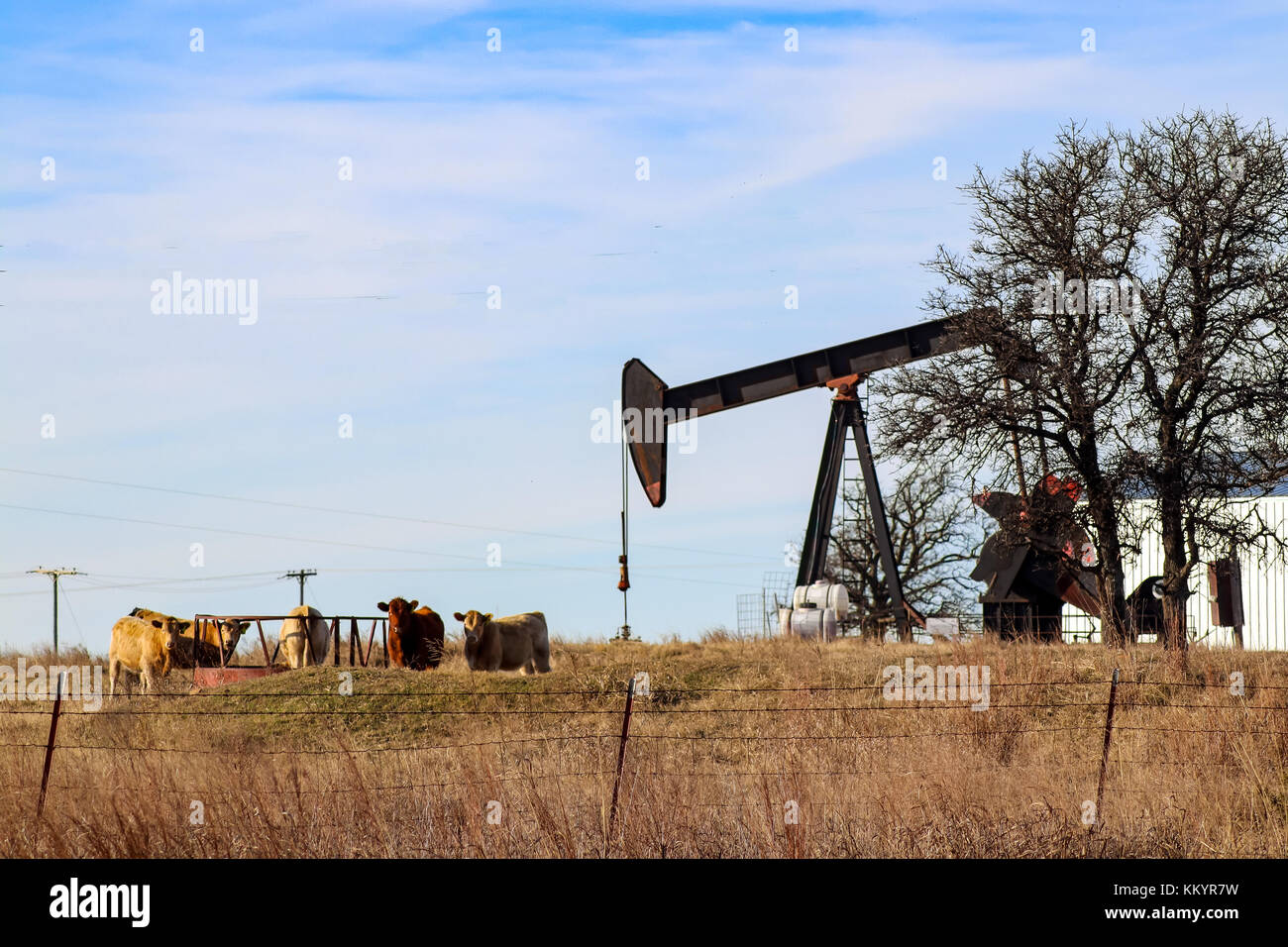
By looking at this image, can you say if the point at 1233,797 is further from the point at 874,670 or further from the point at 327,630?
the point at 327,630

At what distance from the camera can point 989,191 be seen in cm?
2267

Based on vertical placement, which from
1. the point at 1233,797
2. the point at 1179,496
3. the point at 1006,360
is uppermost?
the point at 1006,360

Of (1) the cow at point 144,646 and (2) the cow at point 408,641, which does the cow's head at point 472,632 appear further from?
(1) the cow at point 144,646

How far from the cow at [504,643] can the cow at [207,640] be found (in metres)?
3.96

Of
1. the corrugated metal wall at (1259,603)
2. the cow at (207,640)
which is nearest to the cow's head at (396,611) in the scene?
the cow at (207,640)

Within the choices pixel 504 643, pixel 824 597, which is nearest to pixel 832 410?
pixel 824 597

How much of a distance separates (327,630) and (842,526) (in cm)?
2119

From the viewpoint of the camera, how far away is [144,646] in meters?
21.3

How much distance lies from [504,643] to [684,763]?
24.0 feet

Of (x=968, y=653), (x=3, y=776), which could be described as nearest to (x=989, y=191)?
(x=968, y=653)

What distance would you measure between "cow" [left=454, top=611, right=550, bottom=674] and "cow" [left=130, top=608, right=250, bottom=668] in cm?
396

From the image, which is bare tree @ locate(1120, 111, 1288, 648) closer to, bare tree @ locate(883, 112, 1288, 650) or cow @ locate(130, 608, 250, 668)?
bare tree @ locate(883, 112, 1288, 650)
